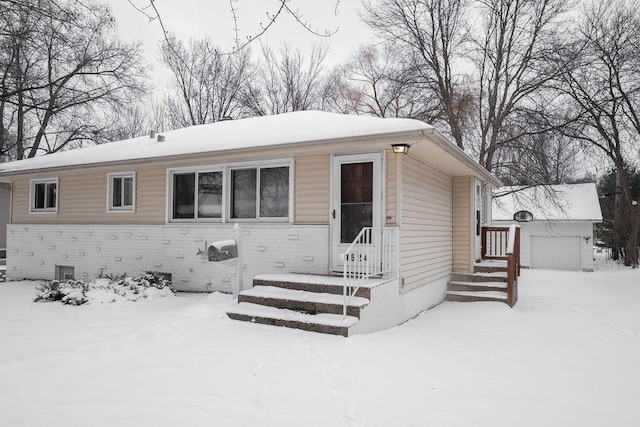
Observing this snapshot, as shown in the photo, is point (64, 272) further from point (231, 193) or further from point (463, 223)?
point (463, 223)

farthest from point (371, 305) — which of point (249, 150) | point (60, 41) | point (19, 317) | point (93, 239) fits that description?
point (93, 239)

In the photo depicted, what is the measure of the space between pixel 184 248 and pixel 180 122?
1712 centimetres

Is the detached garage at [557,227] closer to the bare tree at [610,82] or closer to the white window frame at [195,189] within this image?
the bare tree at [610,82]

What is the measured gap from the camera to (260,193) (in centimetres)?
741

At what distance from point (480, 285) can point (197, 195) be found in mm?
6208

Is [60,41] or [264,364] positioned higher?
[60,41]

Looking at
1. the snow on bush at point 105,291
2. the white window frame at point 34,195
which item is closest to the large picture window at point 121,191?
the white window frame at point 34,195

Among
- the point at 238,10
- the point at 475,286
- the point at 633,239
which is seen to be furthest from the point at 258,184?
the point at 633,239

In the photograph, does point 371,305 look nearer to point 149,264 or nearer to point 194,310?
point 194,310

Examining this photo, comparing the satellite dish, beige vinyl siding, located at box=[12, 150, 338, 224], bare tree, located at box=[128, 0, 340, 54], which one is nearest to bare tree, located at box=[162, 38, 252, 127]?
beige vinyl siding, located at box=[12, 150, 338, 224]

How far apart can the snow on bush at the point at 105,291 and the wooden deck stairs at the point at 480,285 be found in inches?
230

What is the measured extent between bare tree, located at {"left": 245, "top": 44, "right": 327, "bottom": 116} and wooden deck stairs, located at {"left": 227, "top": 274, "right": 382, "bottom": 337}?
17213 mm

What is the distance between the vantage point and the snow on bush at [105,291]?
21.6 feet

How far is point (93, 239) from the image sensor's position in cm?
923
